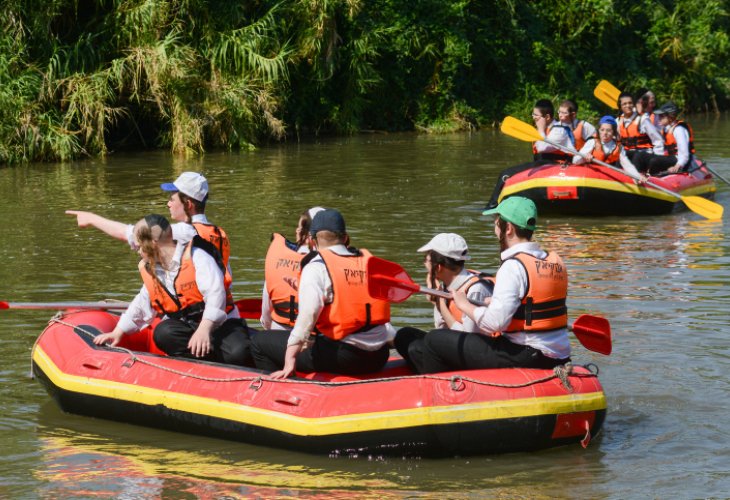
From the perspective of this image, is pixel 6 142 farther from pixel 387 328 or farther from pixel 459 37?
pixel 387 328

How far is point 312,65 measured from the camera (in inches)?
843

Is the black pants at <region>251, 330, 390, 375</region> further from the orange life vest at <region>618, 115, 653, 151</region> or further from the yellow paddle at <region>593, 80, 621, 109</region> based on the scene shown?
the yellow paddle at <region>593, 80, 621, 109</region>

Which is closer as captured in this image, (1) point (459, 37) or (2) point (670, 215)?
(2) point (670, 215)

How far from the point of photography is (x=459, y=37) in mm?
24484

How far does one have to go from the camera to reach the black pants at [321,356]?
618 centimetres

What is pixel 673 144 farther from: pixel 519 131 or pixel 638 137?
pixel 519 131

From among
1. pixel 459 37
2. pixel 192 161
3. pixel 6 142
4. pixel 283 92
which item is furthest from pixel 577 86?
pixel 6 142

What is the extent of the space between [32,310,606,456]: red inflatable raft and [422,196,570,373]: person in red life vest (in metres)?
0.11

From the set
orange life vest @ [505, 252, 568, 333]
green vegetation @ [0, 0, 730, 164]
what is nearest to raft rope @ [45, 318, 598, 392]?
orange life vest @ [505, 252, 568, 333]

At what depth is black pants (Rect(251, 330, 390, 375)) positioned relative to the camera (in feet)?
20.3

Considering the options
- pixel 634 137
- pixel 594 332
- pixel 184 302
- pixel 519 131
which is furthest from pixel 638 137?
pixel 184 302

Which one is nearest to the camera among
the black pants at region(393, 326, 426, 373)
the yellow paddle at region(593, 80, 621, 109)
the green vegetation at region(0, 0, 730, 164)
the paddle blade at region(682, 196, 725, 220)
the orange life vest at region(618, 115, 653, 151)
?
the black pants at region(393, 326, 426, 373)

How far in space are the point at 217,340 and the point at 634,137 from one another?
8.69 meters

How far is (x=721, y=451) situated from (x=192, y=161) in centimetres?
1329
